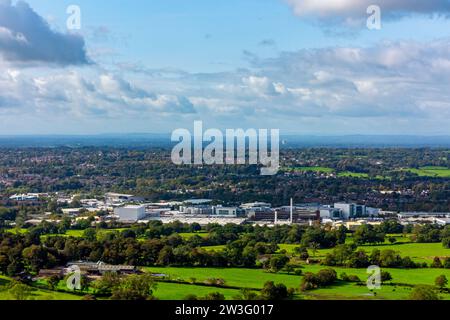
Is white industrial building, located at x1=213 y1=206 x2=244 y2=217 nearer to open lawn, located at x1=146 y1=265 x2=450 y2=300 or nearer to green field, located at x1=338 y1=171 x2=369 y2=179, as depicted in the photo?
open lawn, located at x1=146 y1=265 x2=450 y2=300

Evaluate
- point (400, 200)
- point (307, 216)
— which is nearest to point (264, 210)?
point (307, 216)

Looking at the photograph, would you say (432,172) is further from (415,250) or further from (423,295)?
(423,295)

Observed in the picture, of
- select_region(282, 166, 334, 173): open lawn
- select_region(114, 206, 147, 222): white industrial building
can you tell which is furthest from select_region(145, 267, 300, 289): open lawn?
select_region(282, 166, 334, 173): open lawn

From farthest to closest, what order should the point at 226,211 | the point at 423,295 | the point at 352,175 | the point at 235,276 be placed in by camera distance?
the point at 352,175, the point at 226,211, the point at 235,276, the point at 423,295

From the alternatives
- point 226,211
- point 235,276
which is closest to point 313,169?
point 226,211

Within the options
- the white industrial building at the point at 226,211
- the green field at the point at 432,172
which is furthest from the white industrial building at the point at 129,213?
the green field at the point at 432,172

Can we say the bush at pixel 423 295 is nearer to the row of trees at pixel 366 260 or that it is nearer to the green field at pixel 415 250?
the row of trees at pixel 366 260

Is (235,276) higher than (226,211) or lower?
higher
